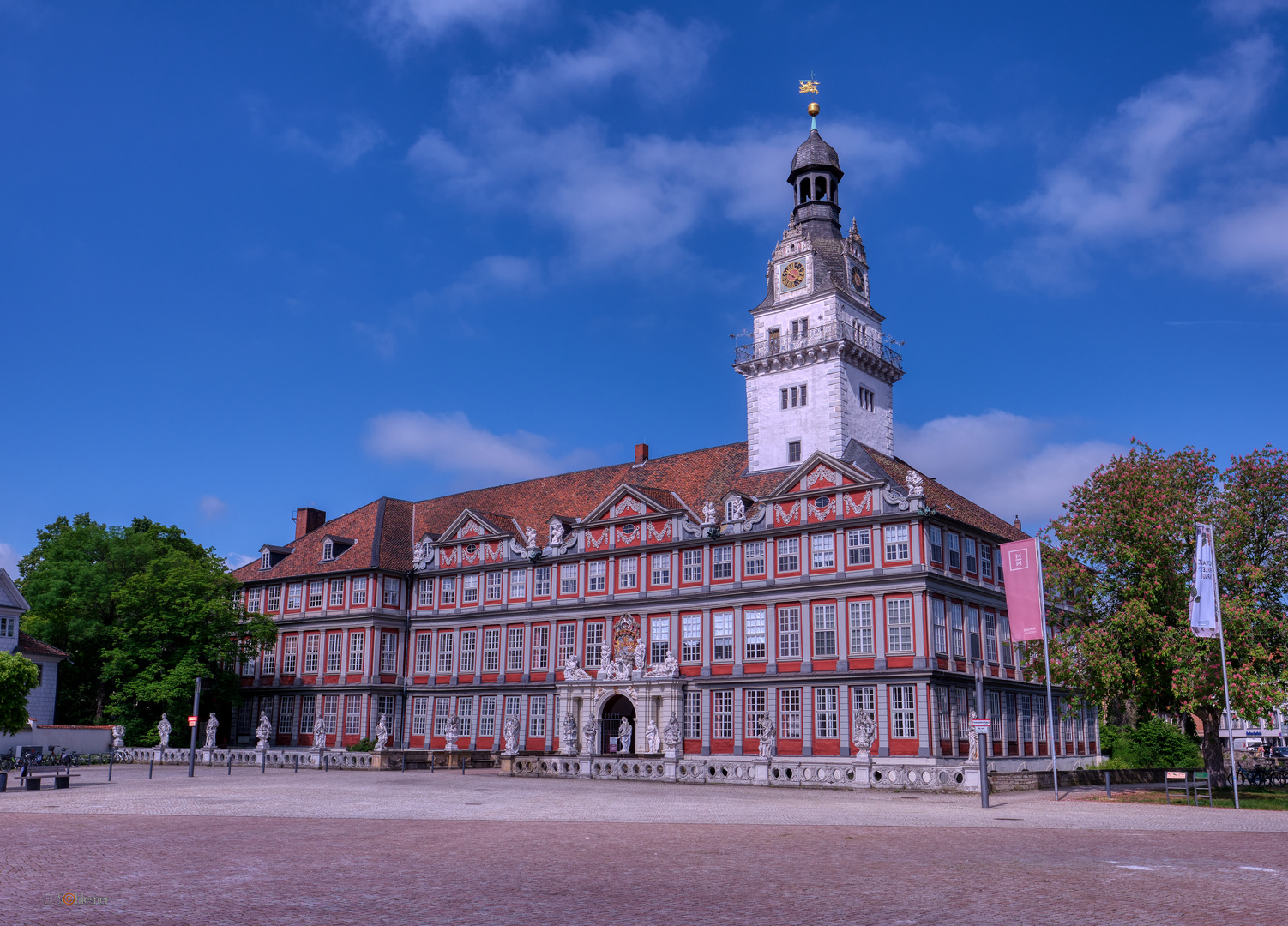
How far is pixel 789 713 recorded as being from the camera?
172ft

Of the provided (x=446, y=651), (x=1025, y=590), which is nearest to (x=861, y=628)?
(x=1025, y=590)

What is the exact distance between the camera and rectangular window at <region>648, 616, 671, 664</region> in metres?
58.1

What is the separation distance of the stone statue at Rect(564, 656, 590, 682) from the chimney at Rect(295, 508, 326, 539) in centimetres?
3026

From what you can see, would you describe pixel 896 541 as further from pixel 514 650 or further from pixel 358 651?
pixel 358 651

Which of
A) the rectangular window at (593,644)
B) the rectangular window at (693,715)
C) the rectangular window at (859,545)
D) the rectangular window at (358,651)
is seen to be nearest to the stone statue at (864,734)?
the rectangular window at (859,545)

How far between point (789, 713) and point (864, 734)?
601 centimetres

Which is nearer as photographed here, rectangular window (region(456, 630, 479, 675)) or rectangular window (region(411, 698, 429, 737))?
rectangular window (region(456, 630, 479, 675))

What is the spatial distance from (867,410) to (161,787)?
3886 cm

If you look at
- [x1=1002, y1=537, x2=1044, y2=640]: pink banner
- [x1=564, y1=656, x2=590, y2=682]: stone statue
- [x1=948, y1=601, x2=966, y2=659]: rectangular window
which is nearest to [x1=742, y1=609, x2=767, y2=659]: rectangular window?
[x1=948, y1=601, x2=966, y2=659]: rectangular window

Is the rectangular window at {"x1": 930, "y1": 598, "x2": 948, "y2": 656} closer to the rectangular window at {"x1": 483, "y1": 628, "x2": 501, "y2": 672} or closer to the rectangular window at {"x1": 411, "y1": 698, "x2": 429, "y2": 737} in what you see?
the rectangular window at {"x1": 483, "y1": 628, "x2": 501, "y2": 672}

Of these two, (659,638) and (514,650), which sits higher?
(659,638)

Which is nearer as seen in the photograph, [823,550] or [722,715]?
[823,550]

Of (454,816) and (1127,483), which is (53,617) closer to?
(454,816)

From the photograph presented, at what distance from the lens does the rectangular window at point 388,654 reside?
68562 mm
